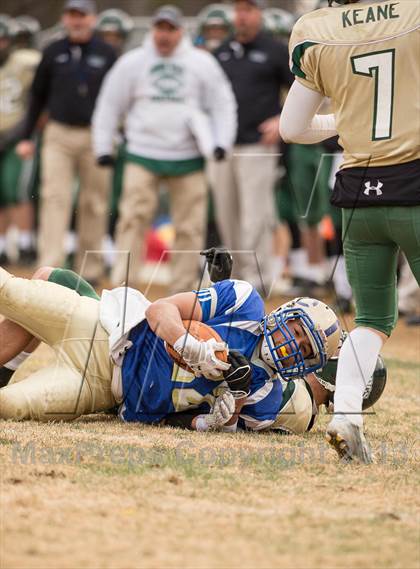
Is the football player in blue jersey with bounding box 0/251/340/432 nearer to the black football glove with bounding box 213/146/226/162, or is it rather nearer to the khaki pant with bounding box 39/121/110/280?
the black football glove with bounding box 213/146/226/162

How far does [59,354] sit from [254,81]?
254 inches

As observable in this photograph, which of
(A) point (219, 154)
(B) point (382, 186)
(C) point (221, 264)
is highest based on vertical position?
(B) point (382, 186)

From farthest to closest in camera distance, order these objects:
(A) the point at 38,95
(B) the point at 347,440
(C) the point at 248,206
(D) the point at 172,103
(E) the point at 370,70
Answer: (A) the point at 38,95 < (C) the point at 248,206 < (D) the point at 172,103 < (B) the point at 347,440 < (E) the point at 370,70

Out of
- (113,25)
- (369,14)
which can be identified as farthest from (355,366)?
(113,25)

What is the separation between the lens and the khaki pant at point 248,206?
11.9 m

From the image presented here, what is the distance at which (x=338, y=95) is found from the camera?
17.0 feet

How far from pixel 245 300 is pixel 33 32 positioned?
1013 centimetres

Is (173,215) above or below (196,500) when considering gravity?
above

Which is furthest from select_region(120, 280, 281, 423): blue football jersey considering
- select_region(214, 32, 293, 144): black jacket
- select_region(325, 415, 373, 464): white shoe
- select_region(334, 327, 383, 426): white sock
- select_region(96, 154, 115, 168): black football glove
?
select_region(214, 32, 293, 144): black jacket

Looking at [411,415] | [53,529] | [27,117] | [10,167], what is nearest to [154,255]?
[10,167]

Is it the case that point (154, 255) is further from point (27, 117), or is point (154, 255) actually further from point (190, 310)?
point (190, 310)

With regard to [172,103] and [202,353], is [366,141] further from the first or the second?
[172,103]

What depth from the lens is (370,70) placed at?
5043mm

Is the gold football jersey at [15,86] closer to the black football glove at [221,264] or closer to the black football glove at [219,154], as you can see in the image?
the black football glove at [219,154]
